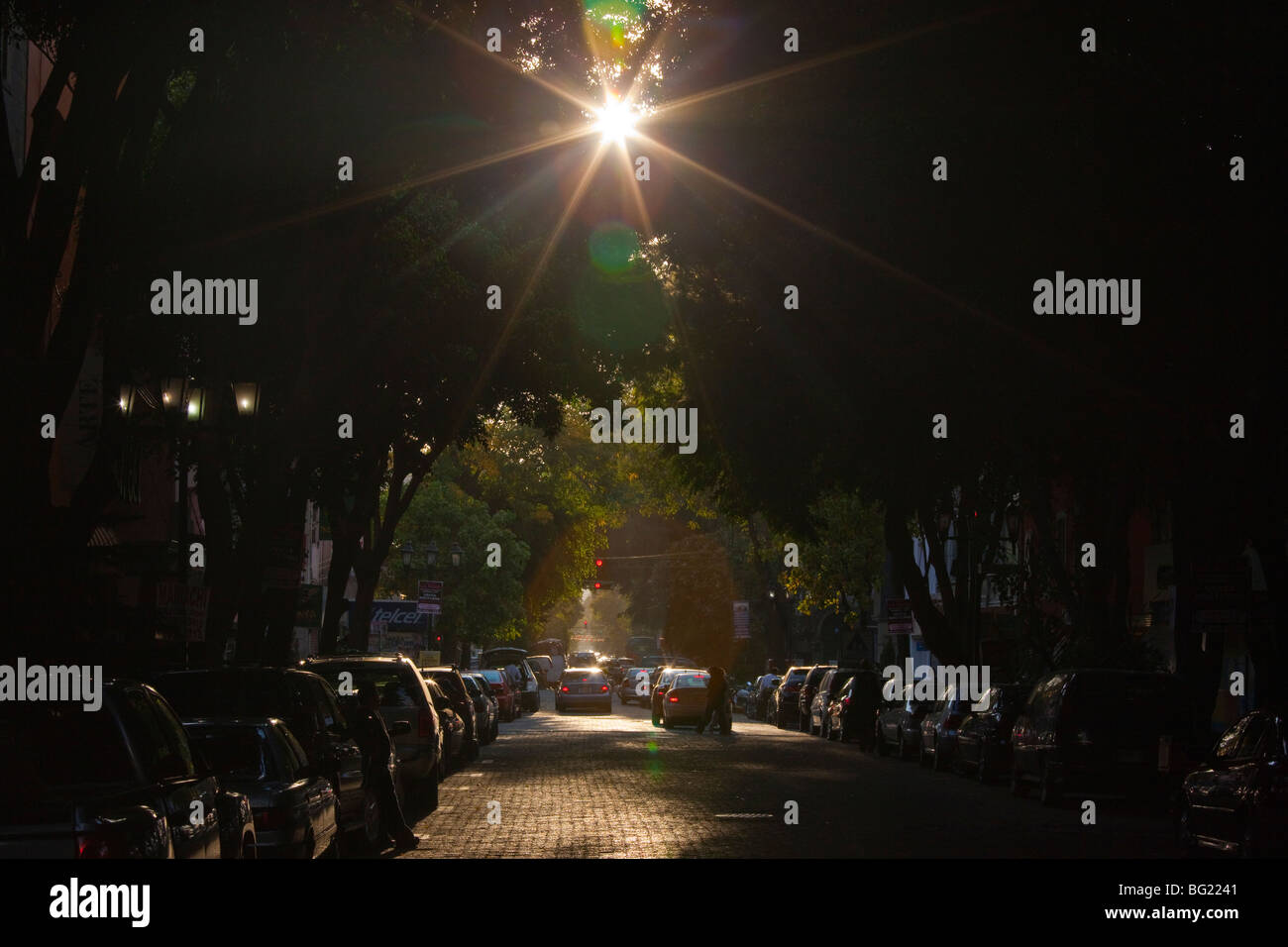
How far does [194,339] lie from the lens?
80.1 feet

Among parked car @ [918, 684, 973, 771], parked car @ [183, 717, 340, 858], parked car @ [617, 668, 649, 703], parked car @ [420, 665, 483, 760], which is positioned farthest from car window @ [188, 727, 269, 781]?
parked car @ [617, 668, 649, 703]

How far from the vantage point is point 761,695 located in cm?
6200

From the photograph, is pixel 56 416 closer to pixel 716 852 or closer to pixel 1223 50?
pixel 716 852

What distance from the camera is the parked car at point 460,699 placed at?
31.2 m

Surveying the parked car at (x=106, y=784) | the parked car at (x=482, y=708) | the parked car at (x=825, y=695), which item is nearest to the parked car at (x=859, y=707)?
the parked car at (x=825, y=695)

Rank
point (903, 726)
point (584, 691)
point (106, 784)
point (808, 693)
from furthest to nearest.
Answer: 1. point (584, 691)
2. point (808, 693)
3. point (903, 726)
4. point (106, 784)

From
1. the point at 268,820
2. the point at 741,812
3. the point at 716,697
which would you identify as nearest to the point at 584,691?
the point at 716,697

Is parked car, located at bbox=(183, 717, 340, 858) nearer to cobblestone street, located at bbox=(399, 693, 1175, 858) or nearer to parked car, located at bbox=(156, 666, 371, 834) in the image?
parked car, located at bbox=(156, 666, 371, 834)

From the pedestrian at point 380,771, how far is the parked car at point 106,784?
20.5ft

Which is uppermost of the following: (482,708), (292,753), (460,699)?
(292,753)

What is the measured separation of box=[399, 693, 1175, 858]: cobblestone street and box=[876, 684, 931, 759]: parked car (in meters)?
0.55

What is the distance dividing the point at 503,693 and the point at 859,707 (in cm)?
1554

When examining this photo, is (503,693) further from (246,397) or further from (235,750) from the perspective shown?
(235,750)
